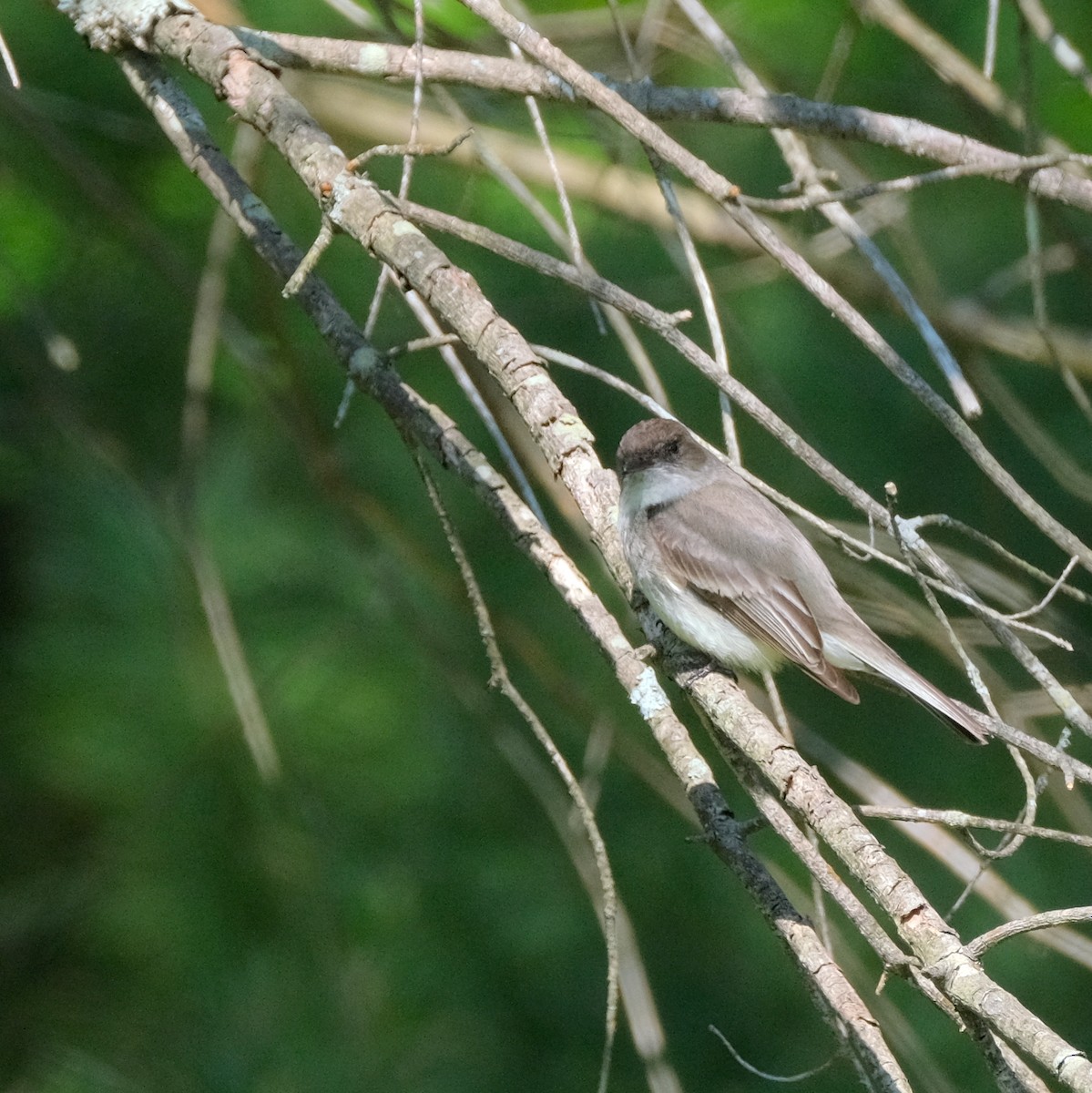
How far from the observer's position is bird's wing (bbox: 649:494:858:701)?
339 centimetres

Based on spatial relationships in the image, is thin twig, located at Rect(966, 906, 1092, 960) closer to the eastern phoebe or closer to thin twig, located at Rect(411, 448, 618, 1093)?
thin twig, located at Rect(411, 448, 618, 1093)

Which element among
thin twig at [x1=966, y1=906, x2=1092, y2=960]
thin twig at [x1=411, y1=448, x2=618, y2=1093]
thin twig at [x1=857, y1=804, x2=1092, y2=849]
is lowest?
thin twig at [x1=966, y1=906, x2=1092, y2=960]

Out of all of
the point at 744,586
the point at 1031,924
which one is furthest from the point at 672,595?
the point at 1031,924

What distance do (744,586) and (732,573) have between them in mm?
52

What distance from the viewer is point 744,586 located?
358cm

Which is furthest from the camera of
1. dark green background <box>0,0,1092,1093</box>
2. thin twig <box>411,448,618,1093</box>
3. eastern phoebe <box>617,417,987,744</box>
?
dark green background <box>0,0,1092,1093</box>

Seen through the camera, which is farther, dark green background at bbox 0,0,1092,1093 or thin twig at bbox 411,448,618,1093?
dark green background at bbox 0,0,1092,1093

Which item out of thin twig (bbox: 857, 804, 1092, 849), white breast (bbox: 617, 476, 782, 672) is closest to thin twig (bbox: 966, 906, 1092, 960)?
thin twig (bbox: 857, 804, 1092, 849)

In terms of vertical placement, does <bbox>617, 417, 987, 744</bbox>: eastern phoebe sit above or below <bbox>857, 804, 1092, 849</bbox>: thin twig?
above

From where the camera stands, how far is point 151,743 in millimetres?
3760

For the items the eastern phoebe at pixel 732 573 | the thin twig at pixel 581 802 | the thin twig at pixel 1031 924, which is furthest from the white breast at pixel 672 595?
the thin twig at pixel 1031 924

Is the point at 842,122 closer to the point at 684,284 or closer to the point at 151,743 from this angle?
the point at 684,284

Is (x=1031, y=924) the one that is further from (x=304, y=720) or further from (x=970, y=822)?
(x=304, y=720)

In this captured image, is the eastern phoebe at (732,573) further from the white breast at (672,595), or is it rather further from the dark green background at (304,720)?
the dark green background at (304,720)
